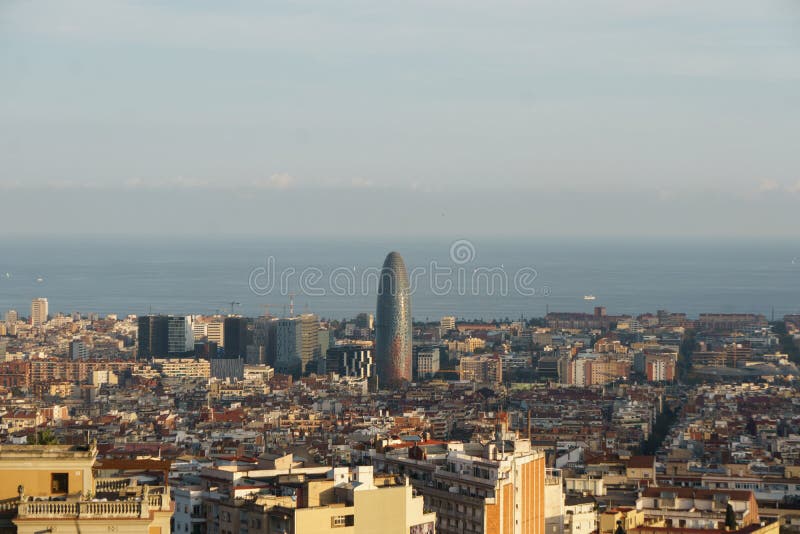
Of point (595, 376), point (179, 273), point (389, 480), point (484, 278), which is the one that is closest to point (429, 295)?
point (484, 278)

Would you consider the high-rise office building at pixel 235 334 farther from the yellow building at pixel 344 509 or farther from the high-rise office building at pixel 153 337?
the yellow building at pixel 344 509

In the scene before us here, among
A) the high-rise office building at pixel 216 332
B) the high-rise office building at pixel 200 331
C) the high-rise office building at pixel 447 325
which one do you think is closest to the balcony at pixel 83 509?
the high-rise office building at pixel 216 332

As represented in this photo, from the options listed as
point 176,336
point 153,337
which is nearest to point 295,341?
point 176,336

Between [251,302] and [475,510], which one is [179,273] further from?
[475,510]

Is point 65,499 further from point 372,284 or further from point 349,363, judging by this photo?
point 372,284

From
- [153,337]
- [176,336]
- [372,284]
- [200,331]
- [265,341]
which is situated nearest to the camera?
[176,336]

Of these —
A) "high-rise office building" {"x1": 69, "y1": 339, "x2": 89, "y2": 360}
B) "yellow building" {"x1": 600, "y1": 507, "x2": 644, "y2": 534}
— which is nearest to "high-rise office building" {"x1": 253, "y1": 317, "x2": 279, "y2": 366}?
"high-rise office building" {"x1": 69, "y1": 339, "x2": 89, "y2": 360}

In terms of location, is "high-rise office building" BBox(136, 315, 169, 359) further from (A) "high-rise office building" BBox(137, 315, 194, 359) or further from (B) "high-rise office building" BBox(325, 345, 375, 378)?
(B) "high-rise office building" BBox(325, 345, 375, 378)
